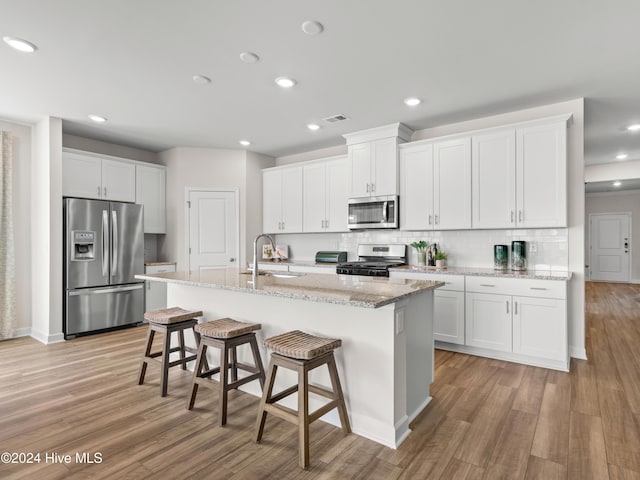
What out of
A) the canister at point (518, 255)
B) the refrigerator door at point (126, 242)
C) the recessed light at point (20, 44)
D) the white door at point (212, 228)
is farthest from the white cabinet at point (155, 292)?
the canister at point (518, 255)

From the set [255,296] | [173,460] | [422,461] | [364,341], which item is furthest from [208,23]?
[422,461]

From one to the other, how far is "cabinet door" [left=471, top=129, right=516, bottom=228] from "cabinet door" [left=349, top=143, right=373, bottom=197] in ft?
4.21

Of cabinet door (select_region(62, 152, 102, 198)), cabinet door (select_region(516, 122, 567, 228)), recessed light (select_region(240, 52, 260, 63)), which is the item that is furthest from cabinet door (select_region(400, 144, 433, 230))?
cabinet door (select_region(62, 152, 102, 198))

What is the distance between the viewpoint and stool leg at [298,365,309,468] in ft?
6.25

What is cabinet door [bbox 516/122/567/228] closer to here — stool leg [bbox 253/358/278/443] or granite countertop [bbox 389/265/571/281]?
granite countertop [bbox 389/265/571/281]

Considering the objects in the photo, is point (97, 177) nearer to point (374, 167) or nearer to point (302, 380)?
point (374, 167)

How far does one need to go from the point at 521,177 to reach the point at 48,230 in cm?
534

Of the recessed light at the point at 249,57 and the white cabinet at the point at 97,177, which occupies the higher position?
the recessed light at the point at 249,57

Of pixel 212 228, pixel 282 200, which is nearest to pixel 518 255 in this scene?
pixel 282 200

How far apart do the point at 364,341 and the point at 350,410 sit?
458 millimetres

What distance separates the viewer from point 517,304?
11.3ft

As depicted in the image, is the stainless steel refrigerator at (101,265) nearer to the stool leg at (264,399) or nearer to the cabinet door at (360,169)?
the cabinet door at (360,169)

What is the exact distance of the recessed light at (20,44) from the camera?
253 centimetres

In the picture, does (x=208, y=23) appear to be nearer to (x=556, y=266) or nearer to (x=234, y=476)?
(x=234, y=476)
